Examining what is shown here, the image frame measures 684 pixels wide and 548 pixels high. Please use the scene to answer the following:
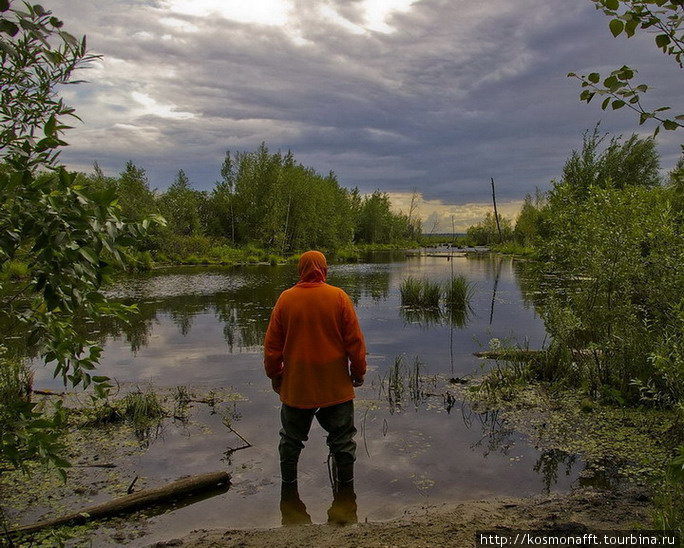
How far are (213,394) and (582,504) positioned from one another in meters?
5.85

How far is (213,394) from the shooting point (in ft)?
27.7

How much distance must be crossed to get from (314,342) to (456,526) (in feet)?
6.65

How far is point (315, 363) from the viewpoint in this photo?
494cm

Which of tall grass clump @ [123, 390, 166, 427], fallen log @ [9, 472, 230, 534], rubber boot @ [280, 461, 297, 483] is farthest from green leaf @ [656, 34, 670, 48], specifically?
tall grass clump @ [123, 390, 166, 427]

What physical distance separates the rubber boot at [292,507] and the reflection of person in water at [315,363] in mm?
13

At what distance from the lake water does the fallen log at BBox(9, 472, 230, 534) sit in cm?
19

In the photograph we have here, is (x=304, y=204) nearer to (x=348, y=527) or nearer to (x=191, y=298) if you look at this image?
(x=191, y=298)

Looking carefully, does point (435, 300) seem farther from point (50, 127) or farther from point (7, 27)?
point (7, 27)

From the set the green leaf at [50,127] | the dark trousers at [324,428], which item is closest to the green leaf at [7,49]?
the green leaf at [50,127]

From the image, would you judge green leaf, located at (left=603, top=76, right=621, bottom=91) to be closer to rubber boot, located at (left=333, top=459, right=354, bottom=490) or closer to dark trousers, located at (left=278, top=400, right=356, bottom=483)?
dark trousers, located at (left=278, top=400, right=356, bottom=483)

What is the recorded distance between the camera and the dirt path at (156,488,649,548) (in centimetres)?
393

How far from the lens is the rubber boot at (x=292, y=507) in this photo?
464 centimetres

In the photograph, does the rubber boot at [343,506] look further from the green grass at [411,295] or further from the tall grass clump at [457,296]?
the green grass at [411,295]

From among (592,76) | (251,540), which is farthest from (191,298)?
(592,76)
